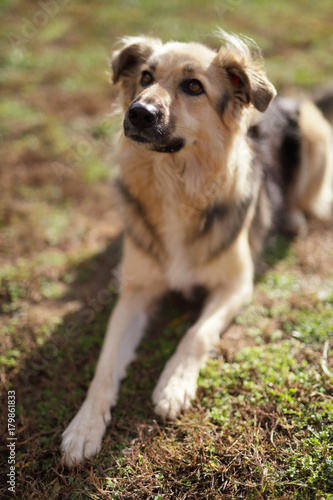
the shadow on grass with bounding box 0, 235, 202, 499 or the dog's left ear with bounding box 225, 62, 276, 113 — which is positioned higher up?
the dog's left ear with bounding box 225, 62, 276, 113

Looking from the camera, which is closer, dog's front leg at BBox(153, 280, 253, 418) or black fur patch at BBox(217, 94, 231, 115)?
dog's front leg at BBox(153, 280, 253, 418)

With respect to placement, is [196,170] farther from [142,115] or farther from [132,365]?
[132,365]

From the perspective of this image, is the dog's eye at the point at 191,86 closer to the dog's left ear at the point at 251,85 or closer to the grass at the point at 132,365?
the dog's left ear at the point at 251,85

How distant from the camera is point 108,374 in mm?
2754

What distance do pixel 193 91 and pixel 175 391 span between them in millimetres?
2208

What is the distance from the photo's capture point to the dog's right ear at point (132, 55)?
3105 millimetres

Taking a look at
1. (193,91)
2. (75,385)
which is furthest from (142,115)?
(75,385)

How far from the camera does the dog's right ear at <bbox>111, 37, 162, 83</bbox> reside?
3105 millimetres

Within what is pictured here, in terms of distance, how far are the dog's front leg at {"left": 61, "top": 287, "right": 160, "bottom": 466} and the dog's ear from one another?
1809mm

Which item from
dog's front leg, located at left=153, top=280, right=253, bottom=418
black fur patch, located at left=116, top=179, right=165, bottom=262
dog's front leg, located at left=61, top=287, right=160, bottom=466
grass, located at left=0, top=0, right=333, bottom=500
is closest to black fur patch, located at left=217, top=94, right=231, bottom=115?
black fur patch, located at left=116, top=179, right=165, bottom=262

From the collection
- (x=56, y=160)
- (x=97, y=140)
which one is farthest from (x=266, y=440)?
(x=97, y=140)

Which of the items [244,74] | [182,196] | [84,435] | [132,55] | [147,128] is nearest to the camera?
[84,435]

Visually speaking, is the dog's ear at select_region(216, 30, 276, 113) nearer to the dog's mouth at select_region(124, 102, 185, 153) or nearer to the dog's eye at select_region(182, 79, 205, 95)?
the dog's eye at select_region(182, 79, 205, 95)

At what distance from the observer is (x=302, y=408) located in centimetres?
246
